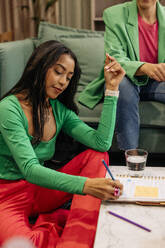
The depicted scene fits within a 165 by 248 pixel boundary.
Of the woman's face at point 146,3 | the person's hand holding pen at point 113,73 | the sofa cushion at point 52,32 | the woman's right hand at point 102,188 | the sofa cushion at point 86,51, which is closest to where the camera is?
the woman's right hand at point 102,188

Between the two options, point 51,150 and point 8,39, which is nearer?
point 51,150

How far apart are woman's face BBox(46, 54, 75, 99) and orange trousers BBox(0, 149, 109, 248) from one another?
288 millimetres

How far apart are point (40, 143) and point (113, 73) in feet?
1.38

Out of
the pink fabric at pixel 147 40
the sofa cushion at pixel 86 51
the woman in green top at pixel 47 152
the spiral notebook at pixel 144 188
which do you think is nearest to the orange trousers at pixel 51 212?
the woman in green top at pixel 47 152

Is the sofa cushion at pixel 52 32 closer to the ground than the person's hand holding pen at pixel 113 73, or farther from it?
farther from it

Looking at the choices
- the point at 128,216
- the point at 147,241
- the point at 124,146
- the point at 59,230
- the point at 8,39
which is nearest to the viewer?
the point at 147,241

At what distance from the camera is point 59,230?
3.86ft

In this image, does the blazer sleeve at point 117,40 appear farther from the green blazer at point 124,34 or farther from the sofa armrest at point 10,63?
the sofa armrest at point 10,63

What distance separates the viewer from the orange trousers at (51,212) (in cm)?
101

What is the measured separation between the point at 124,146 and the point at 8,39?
1.74 meters

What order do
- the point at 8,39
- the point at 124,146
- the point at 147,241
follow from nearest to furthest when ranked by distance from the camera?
the point at 147,241, the point at 124,146, the point at 8,39

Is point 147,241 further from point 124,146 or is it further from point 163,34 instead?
point 163,34

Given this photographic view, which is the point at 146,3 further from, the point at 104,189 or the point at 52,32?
the point at 104,189

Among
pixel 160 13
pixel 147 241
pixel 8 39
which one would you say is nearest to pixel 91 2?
pixel 8 39
